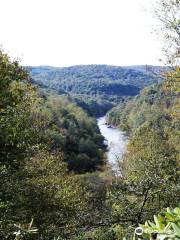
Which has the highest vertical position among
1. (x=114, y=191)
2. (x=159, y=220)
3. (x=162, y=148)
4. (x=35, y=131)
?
(x=159, y=220)

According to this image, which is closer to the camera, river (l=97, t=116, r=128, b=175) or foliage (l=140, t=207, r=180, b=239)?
foliage (l=140, t=207, r=180, b=239)

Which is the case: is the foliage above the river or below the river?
above

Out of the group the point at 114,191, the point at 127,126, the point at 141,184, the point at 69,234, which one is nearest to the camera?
the point at 69,234

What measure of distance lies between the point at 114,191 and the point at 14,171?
4.67 metres

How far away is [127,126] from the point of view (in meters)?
107

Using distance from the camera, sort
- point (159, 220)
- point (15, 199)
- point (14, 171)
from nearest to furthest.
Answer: point (159, 220), point (15, 199), point (14, 171)

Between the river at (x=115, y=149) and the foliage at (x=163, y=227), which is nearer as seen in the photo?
the foliage at (x=163, y=227)

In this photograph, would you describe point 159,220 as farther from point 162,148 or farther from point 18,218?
point 162,148

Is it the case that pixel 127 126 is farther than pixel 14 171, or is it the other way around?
pixel 127 126

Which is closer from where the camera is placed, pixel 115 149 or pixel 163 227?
pixel 163 227

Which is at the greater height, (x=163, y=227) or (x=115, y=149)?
(x=163, y=227)

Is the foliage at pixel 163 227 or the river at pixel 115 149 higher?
the foliage at pixel 163 227

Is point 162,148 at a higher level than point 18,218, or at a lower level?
lower

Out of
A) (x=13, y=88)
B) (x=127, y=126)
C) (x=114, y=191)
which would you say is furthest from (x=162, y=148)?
(x=127, y=126)
